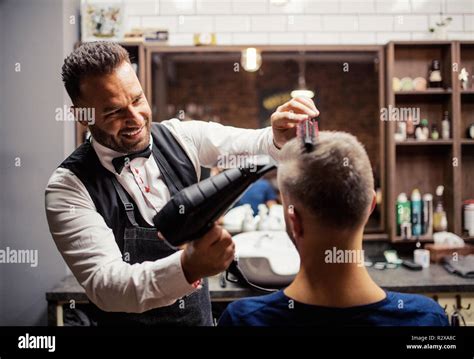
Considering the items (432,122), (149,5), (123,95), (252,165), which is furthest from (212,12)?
(252,165)

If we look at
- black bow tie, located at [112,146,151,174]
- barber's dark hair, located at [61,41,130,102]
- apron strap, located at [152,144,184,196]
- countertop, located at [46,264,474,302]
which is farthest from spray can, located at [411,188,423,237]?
barber's dark hair, located at [61,41,130,102]

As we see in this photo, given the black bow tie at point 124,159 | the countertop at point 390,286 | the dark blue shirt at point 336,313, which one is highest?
the black bow tie at point 124,159

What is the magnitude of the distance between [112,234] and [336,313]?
0.66 meters

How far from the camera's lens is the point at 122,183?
4.16 ft

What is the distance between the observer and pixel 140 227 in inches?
49.9

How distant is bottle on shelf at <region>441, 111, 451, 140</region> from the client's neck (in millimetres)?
1476

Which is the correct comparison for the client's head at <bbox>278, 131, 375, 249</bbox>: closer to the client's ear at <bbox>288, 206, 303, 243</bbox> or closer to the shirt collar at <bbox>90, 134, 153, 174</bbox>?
the client's ear at <bbox>288, 206, 303, 243</bbox>

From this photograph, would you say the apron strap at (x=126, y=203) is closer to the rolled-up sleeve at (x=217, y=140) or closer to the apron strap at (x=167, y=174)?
the apron strap at (x=167, y=174)

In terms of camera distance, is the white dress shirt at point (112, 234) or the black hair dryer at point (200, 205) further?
the white dress shirt at point (112, 234)

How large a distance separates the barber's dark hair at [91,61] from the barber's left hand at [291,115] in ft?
1.54

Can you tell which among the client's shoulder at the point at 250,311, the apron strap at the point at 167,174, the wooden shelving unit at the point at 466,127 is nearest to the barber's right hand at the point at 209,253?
the client's shoulder at the point at 250,311

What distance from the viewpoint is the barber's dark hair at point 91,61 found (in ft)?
3.84

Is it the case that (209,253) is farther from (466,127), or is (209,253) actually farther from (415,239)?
(466,127)

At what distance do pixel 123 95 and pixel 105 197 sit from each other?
0.30 m
